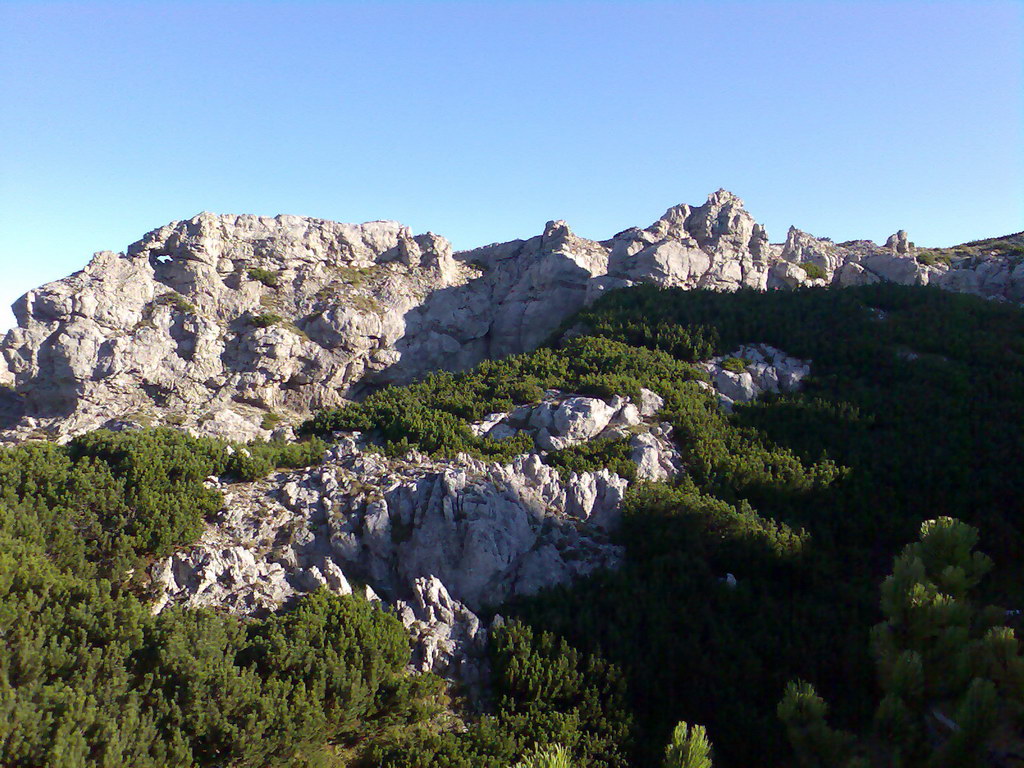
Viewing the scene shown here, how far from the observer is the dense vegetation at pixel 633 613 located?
7.87m

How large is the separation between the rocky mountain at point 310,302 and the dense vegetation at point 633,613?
51.7 feet

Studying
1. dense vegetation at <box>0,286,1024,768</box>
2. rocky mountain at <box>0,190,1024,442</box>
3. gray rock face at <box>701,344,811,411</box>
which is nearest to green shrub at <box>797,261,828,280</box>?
rocky mountain at <box>0,190,1024,442</box>

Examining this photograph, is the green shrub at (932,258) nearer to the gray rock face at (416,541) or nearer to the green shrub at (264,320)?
the gray rock face at (416,541)

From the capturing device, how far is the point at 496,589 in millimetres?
13234

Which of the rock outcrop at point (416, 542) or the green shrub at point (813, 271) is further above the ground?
the green shrub at point (813, 271)

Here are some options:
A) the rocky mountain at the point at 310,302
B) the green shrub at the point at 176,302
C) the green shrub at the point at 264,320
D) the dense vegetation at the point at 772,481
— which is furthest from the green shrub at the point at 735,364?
the green shrub at the point at 176,302

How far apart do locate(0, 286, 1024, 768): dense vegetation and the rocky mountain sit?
1575cm

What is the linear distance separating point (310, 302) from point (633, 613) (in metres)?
31.0

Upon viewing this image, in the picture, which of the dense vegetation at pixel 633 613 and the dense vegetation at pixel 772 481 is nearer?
the dense vegetation at pixel 633 613

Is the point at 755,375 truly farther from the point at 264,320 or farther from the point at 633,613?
the point at 264,320

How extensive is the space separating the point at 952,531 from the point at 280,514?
12.5 metres

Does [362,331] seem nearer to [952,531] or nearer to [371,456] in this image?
[371,456]

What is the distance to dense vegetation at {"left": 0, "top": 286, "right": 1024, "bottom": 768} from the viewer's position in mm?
7871

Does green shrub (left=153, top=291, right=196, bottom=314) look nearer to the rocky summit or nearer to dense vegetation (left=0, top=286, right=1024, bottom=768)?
the rocky summit
